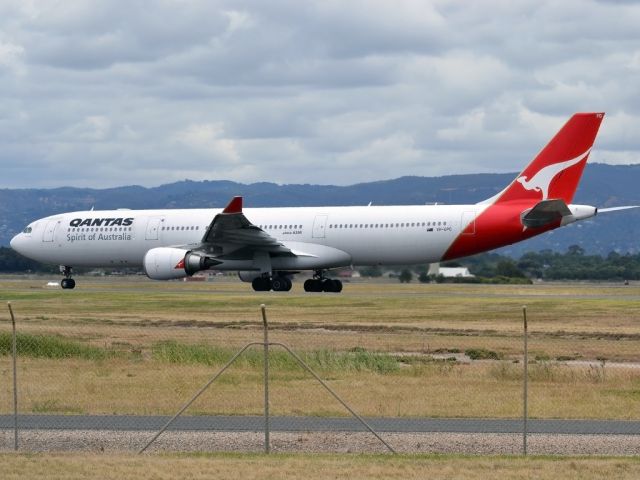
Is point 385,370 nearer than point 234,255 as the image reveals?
Yes

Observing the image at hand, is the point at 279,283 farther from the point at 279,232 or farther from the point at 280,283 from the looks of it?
the point at 279,232

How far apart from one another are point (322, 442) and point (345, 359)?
760cm

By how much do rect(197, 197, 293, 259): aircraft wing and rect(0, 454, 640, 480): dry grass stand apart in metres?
29.9

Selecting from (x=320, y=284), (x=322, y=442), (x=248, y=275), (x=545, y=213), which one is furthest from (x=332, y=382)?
(x=248, y=275)

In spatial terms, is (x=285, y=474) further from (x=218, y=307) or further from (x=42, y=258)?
(x=42, y=258)

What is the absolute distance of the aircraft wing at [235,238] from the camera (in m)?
45.1

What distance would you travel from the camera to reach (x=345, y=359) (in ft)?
77.7

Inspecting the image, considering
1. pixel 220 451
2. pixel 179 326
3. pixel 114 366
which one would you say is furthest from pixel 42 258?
pixel 220 451

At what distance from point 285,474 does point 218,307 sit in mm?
29034

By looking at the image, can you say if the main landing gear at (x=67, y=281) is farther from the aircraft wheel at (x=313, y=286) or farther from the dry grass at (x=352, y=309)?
the aircraft wheel at (x=313, y=286)

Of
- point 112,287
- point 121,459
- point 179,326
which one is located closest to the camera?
point 121,459

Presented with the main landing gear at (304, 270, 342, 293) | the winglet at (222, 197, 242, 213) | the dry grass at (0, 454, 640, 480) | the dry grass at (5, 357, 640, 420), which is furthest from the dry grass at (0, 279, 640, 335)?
the dry grass at (0, 454, 640, 480)

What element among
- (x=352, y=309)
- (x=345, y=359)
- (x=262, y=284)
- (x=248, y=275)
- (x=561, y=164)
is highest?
(x=561, y=164)

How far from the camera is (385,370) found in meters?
23.0
